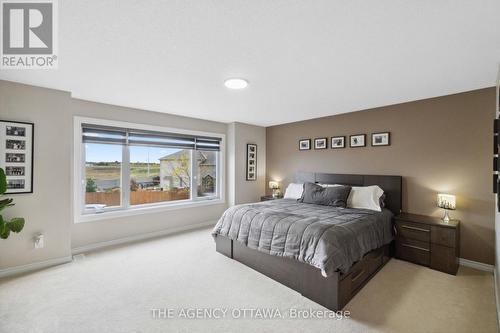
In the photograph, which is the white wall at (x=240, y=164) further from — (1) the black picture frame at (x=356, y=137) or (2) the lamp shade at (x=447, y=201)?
(2) the lamp shade at (x=447, y=201)

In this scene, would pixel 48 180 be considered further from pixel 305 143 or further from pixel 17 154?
pixel 305 143

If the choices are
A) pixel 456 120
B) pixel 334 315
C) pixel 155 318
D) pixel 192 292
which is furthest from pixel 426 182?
pixel 155 318

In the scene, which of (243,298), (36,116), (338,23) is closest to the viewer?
(338,23)

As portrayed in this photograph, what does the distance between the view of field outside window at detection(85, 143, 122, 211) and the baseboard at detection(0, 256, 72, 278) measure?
82 centimetres

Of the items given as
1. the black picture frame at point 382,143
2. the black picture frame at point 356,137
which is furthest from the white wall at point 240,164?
the black picture frame at point 382,143

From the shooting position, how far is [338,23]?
163cm

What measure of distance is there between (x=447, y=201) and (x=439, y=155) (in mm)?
685

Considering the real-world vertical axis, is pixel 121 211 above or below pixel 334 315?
above

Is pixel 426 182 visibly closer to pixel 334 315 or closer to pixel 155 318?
pixel 334 315

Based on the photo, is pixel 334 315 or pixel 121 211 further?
pixel 121 211

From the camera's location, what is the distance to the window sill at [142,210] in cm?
352

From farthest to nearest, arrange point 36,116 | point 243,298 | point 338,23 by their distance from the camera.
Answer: point 36,116, point 243,298, point 338,23

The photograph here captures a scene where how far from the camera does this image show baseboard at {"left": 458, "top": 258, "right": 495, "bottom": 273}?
9.44 feet

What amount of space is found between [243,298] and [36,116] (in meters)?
3.33
